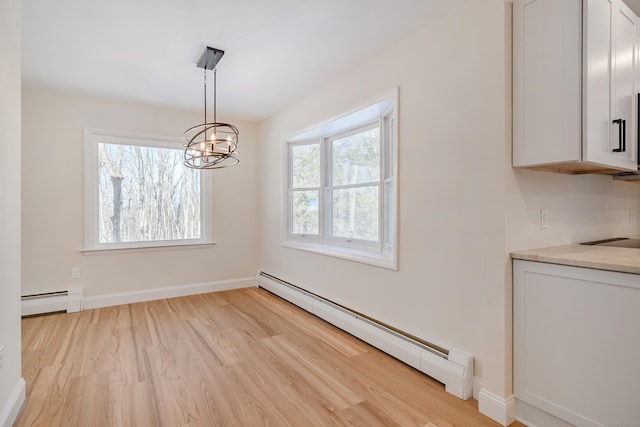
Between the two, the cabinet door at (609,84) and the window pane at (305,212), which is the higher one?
the cabinet door at (609,84)

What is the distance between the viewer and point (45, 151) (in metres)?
3.64

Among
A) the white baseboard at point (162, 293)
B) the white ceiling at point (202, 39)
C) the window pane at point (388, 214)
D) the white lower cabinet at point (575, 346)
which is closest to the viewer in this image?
the white lower cabinet at point (575, 346)

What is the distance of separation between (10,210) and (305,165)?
9.71 ft

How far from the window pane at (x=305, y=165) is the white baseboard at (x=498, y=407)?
9.09 feet

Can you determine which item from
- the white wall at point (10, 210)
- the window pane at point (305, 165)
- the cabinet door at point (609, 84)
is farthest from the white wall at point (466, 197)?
the white wall at point (10, 210)

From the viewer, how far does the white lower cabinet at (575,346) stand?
4.81 ft

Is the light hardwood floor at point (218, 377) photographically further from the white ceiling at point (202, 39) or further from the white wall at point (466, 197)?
the white ceiling at point (202, 39)

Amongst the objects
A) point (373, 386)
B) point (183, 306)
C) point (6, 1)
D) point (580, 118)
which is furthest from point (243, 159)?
point (580, 118)

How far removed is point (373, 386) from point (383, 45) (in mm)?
2597

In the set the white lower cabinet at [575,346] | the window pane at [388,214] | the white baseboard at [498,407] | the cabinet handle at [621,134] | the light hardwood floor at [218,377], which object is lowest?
the light hardwood floor at [218,377]

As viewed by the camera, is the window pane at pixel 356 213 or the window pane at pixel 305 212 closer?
the window pane at pixel 356 213

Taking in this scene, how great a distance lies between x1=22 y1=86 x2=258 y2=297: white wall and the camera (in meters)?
3.59

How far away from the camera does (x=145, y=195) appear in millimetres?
4227

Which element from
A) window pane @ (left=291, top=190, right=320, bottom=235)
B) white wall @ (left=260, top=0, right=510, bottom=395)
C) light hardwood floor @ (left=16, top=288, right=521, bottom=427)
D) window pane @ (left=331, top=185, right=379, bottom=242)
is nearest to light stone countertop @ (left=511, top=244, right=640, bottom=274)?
white wall @ (left=260, top=0, right=510, bottom=395)
